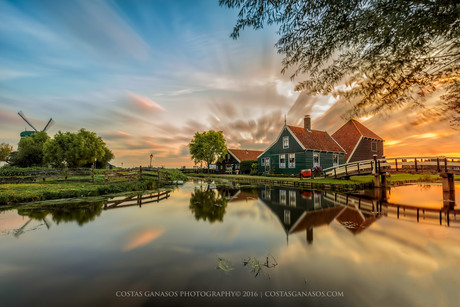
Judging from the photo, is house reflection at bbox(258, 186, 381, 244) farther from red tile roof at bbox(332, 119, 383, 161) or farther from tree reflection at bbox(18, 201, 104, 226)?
red tile roof at bbox(332, 119, 383, 161)

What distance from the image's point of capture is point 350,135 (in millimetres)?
33344

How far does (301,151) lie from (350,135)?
1207cm

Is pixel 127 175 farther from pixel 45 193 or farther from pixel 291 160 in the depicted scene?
pixel 291 160

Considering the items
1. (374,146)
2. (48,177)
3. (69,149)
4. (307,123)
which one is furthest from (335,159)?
(69,149)

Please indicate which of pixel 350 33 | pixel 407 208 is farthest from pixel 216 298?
pixel 407 208

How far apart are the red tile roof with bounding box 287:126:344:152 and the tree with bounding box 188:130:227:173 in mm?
23734

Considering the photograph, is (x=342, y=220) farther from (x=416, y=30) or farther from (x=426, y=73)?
(x=416, y=30)

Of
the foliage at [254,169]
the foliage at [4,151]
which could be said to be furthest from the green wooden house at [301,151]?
the foliage at [4,151]

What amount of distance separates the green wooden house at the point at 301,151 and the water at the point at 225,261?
1986 centimetres

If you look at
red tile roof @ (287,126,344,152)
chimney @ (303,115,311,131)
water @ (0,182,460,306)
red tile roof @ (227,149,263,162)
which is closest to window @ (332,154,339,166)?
red tile roof @ (287,126,344,152)

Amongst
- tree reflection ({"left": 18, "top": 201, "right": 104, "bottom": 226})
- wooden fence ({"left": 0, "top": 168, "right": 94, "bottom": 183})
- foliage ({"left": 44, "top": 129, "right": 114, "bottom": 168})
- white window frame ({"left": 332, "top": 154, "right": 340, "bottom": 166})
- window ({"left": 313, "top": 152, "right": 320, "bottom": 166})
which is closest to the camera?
tree reflection ({"left": 18, "top": 201, "right": 104, "bottom": 226})

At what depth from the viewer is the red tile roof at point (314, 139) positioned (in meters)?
28.5

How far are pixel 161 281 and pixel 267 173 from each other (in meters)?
29.5

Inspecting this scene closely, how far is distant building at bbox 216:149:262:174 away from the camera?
4834 centimetres
